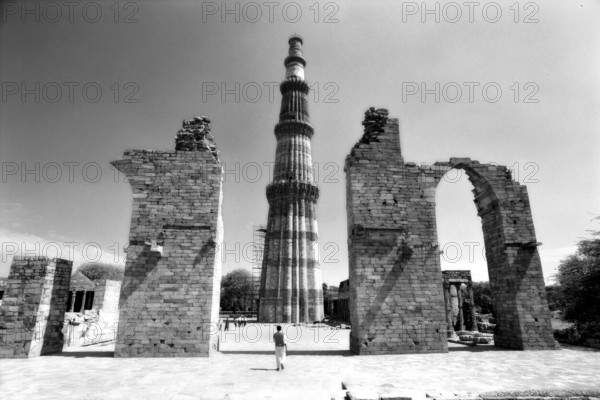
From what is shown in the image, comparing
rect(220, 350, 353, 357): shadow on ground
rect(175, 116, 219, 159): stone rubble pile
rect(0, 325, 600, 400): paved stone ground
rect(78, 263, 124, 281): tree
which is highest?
rect(175, 116, 219, 159): stone rubble pile

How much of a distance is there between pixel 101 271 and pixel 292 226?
3931 cm

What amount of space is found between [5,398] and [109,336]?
12.2 m

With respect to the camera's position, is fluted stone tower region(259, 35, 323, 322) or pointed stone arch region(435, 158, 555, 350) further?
fluted stone tower region(259, 35, 323, 322)

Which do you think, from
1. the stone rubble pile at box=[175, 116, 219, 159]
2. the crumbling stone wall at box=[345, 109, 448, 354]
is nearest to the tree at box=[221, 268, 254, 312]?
the stone rubble pile at box=[175, 116, 219, 159]

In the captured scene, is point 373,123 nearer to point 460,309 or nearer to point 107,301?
point 460,309

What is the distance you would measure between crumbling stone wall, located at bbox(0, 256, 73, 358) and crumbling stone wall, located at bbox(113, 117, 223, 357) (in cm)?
266

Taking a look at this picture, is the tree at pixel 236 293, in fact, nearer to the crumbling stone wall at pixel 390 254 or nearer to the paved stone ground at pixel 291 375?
the paved stone ground at pixel 291 375

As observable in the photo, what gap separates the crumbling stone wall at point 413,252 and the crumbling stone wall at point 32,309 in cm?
972

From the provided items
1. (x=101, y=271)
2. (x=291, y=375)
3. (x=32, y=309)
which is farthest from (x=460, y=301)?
(x=101, y=271)

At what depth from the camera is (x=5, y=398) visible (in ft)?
18.3

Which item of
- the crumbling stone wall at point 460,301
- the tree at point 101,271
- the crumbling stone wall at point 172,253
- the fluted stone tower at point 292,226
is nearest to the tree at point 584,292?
the crumbling stone wall at point 460,301

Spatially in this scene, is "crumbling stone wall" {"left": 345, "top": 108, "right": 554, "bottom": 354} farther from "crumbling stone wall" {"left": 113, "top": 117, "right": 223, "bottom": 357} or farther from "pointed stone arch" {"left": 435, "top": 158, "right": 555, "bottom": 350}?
"crumbling stone wall" {"left": 113, "top": 117, "right": 223, "bottom": 357}

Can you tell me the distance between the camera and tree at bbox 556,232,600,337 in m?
13.7

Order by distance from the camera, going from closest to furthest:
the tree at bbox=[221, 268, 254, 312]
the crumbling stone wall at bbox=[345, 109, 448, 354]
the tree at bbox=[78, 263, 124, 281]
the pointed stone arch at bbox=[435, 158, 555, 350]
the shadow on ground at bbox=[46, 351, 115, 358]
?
1. the shadow on ground at bbox=[46, 351, 115, 358]
2. the crumbling stone wall at bbox=[345, 109, 448, 354]
3. the pointed stone arch at bbox=[435, 158, 555, 350]
4. the tree at bbox=[78, 263, 124, 281]
5. the tree at bbox=[221, 268, 254, 312]
